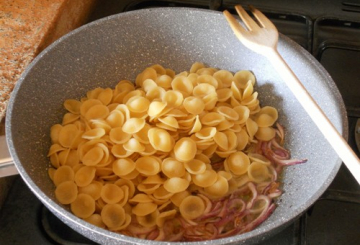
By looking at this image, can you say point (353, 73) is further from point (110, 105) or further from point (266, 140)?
point (110, 105)

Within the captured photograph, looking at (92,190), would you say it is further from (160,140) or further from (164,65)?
(164,65)

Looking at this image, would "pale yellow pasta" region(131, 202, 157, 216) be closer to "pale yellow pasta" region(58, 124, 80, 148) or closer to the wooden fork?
"pale yellow pasta" region(58, 124, 80, 148)

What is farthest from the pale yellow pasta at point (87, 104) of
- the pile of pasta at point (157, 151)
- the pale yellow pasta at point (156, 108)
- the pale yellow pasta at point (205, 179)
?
the pale yellow pasta at point (205, 179)

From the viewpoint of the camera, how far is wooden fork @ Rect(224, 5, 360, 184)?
567 mm

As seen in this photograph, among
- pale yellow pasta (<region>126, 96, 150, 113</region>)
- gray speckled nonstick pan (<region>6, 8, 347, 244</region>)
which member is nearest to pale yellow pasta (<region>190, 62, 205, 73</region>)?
gray speckled nonstick pan (<region>6, 8, 347, 244</region>)

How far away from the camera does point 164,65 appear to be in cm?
87

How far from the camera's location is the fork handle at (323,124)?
1.81ft

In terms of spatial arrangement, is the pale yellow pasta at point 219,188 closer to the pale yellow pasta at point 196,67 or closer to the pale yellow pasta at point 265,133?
the pale yellow pasta at point 265,133

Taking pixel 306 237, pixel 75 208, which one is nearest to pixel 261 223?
pixel 306 237

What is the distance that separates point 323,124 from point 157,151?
25 cm

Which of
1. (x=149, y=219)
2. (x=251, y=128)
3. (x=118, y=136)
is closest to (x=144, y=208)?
(x=149, y=219)

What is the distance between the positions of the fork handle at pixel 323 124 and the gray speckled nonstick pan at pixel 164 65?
0.05m

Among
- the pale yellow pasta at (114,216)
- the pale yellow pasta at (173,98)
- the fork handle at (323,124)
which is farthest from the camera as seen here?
the pale yellow pasta at (173,98)

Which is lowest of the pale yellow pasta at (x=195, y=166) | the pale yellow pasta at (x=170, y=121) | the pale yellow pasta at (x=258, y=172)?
the pale yellow pasta at (x=258, y=172)
